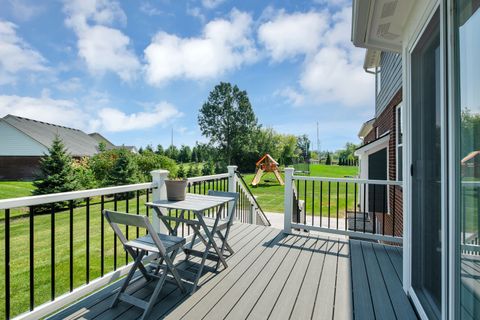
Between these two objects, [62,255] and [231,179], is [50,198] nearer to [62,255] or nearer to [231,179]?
[231,179]

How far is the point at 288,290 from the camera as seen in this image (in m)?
2.43

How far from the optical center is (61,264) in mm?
3959

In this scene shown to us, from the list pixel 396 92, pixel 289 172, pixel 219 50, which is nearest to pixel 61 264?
pixel 289 172

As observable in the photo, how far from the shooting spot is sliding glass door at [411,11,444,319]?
5.55 feet

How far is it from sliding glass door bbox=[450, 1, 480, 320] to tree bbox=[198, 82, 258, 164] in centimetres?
2832

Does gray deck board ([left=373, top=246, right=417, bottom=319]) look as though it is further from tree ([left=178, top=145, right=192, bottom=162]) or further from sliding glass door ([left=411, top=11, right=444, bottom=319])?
tree ([left=178, top=145, right=192, bottom=162])

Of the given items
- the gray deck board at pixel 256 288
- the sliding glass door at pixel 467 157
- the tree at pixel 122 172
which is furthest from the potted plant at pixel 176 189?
the tree at pixel 122 172

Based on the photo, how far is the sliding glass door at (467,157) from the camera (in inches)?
43.1

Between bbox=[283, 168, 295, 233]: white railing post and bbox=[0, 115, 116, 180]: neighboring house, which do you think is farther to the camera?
bbox=[0, 115, 116, 180]: neighboring house

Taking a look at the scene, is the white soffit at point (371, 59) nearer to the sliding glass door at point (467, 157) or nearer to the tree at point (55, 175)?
the sliding glass door at point (467, 157)

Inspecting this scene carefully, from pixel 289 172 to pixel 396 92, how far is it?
277 cm

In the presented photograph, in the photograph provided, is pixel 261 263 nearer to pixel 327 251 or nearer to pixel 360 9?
pixel 327 251

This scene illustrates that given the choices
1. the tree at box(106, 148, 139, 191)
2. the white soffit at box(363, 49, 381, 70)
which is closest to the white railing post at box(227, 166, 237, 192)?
the white soffit at box(363, 49, 381, 70)

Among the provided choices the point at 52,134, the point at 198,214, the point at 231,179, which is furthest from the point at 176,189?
the point at 52,134
